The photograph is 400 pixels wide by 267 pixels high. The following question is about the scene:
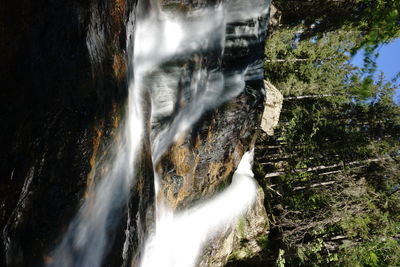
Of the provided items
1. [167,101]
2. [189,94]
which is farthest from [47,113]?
[189,94]

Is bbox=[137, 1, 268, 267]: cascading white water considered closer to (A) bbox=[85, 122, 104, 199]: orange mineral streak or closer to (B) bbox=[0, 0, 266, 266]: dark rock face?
(B) bbox=[0, 0, 266, 266]: dark rock face

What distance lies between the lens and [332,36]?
1001cm

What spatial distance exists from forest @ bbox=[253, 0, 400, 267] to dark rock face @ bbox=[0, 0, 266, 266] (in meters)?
6.57

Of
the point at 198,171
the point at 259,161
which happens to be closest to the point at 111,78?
the point at 198,171

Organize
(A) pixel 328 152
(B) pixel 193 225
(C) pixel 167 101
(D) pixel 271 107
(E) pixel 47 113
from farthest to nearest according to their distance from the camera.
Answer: (A) pixel 328 152
(D) pixel 271 107
(B) pixel 193 225
(C) pixel 167 101
(E) pixel 47 113

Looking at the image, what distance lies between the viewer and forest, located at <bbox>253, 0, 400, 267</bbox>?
8664 millimetres

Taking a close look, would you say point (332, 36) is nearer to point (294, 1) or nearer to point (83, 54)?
point (294, 1)

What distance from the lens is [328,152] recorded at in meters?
9.73

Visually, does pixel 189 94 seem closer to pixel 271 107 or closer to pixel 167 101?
pixel 167 101

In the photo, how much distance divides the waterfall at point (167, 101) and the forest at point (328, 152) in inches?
136

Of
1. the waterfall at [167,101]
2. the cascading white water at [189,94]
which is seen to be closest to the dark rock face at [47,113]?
the waterfall at [167,101]

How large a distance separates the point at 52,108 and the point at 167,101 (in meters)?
2.07

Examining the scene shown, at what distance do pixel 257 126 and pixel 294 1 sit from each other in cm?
539

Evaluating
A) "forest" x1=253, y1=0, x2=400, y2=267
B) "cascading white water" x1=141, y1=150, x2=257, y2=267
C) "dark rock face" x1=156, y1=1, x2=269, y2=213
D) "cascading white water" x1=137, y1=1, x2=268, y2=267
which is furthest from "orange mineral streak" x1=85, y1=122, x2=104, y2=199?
"forest" x1=253, y1=0, x2=400, y2=267
